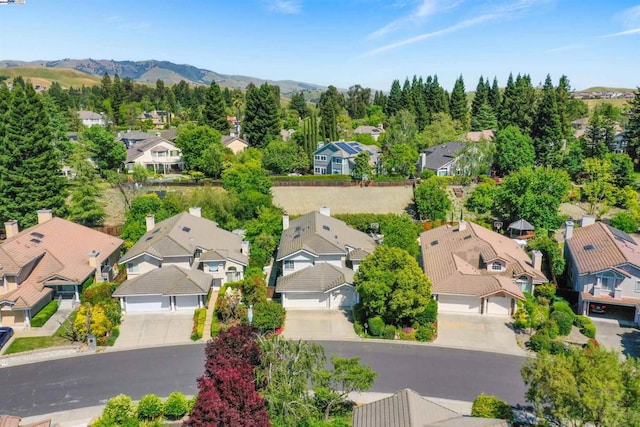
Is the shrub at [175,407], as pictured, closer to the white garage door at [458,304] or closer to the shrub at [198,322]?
the shrub at [198,322]

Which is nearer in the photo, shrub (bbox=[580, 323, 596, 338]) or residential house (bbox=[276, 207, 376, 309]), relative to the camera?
shrub (bbox=[580, 323, 596, 338])

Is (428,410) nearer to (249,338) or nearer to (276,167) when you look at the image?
(249,338)

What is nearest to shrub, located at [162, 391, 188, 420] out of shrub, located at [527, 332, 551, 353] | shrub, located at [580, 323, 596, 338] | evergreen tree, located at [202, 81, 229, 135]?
shrub, located at [527, 332, 551, 353]

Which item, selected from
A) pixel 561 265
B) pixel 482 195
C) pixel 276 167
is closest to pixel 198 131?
pixel 276 167

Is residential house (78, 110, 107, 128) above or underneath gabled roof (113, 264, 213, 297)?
above

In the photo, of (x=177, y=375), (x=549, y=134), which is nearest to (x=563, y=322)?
(x=177, y=375)

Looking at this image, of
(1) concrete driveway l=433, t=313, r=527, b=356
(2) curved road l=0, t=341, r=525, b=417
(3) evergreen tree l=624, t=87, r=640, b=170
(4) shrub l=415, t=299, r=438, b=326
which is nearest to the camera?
(2) curved road l=0, t=341, r=525, b=417

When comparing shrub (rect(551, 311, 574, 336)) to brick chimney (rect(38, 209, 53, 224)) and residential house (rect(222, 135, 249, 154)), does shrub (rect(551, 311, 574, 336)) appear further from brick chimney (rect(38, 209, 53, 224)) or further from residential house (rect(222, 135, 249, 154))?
residential house (rect(222, 135, 249, 154))

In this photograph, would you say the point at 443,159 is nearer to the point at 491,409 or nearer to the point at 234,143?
the point at 234,143
